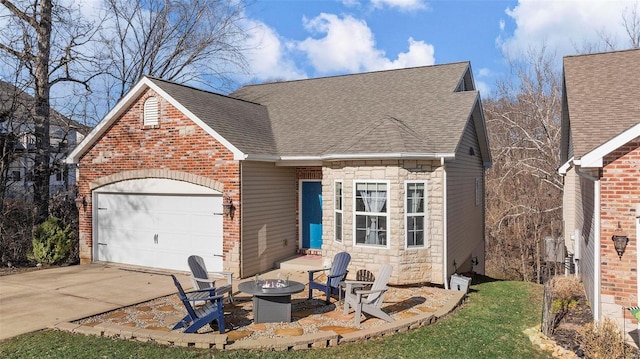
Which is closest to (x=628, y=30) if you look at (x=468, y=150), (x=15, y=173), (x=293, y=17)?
(x=468, y=150)

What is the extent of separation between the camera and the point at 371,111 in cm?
1343

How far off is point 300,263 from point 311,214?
1.75 m

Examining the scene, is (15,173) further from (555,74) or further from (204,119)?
(555,74)

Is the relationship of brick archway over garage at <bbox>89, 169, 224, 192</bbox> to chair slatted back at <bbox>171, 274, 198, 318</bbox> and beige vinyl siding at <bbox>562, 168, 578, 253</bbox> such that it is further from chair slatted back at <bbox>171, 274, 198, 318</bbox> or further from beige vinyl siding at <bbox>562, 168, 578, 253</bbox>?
beige vinyl siding at <bbox>562, 168, 578, 253</bbox>

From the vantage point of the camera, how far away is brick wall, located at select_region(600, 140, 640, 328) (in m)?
6.77

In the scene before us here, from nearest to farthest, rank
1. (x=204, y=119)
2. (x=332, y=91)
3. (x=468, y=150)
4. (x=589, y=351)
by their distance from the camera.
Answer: (x=589, y=351), (x=204, y=119), (x=468, y=150), (x=332, y=91)

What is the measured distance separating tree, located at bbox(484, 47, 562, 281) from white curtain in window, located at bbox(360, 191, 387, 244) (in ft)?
43.6

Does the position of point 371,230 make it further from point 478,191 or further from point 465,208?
point 478,191

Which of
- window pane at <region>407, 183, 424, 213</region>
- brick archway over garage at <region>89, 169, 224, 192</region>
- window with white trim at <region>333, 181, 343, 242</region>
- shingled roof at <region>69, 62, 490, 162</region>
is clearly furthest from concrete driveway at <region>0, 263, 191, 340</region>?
window pane at <region>407, 183, 424, 213</region>

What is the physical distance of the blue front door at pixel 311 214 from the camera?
13133 millimetres

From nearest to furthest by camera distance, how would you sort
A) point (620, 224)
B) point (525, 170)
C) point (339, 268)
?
point (620, 224) < point (339, 268) < point (525, 170)

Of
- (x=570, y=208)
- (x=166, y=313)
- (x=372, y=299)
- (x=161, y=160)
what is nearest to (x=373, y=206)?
(x=372, y=299)

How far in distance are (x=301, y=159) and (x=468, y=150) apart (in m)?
5.63

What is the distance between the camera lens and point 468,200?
46.2ft
